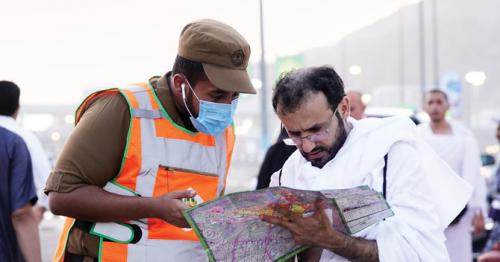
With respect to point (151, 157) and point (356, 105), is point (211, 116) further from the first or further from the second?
point (356, 105)

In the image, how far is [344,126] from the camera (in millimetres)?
2787

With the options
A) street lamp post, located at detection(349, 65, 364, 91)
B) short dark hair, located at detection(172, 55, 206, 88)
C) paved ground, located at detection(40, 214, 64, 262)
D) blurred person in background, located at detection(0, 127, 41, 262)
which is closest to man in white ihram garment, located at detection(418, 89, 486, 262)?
blurred person in background, located at detection(0, 127, 41, 262)

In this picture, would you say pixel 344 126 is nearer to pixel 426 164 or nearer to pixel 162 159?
pixel 426 164

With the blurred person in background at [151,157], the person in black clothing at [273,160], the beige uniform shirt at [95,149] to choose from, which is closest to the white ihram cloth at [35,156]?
the person in black clothing at [273,160]

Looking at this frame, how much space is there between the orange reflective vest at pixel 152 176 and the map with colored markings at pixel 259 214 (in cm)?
65

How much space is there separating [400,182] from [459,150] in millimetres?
5050

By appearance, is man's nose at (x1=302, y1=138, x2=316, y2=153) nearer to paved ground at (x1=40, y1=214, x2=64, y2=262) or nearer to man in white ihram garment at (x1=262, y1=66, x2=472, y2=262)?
man in white ihram garment at (x1=262, y1=66, x2=472, y2=262)

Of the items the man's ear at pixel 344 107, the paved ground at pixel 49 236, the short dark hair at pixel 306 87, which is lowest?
the paved ground at pixel 49 236

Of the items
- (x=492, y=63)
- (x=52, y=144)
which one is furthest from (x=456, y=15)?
(x=52, y=144)

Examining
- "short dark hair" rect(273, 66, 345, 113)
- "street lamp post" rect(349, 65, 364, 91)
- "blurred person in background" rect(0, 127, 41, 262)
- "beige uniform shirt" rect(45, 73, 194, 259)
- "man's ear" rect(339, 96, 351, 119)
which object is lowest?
"blurred person in background" rect(0, 127, 41, 262)

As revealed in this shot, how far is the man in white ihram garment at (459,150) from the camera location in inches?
275

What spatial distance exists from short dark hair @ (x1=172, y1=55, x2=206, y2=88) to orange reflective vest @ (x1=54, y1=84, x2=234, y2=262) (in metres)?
0.15

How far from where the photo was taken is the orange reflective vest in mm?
3201

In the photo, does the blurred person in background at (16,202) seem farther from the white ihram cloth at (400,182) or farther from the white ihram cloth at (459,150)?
the white ihram cloth at (459,150)
